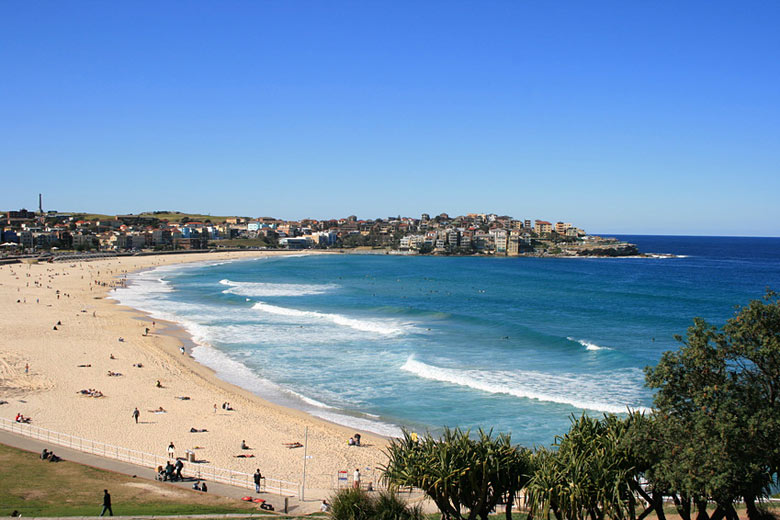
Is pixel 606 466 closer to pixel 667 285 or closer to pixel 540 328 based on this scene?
pixel 540 328

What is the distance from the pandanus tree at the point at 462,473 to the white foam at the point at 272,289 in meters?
52.4

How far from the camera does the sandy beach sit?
19.7 m

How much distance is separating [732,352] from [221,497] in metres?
11.7

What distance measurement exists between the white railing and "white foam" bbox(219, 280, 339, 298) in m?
42.5

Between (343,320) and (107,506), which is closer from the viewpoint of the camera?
(107,506)

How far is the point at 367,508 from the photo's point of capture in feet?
35.0

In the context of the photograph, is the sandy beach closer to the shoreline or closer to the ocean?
the shoreline

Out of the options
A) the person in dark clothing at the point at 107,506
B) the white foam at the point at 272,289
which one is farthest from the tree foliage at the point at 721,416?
the white foam at the point at 272,289

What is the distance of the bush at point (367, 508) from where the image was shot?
34.6ft

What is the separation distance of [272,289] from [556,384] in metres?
47.4

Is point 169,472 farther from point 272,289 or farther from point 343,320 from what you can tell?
point 272,289

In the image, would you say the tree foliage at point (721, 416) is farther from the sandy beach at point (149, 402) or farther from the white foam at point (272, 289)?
the white foam at point (272, 289)

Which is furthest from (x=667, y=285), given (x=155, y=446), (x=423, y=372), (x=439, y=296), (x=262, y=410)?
(x=155, y=446)

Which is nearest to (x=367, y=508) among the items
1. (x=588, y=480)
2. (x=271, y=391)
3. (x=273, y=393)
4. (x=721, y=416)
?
(x=588, y=480)
